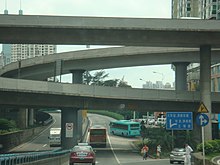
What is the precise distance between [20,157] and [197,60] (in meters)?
33.6

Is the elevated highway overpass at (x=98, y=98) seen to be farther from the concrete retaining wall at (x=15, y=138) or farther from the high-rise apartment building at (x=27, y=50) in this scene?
the high-rise apartment building at (x=27, y=50)

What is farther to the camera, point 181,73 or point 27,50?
point 27,50

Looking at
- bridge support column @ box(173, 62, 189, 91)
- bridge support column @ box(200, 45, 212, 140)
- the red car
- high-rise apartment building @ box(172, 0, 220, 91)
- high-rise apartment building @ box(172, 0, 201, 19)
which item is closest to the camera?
the red car

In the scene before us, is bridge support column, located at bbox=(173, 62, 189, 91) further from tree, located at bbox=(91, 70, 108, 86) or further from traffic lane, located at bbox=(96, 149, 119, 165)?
tree, located at bbox=(91, 70, 108, 86)

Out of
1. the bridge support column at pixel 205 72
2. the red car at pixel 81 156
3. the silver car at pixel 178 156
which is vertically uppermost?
the bridge support column at pixel 205 72

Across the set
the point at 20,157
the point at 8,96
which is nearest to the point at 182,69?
the point at 8,96

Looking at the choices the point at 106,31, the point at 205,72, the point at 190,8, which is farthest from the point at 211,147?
the point at 190,8

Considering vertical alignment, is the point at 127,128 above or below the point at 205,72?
below

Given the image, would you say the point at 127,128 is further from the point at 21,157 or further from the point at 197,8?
the point at 197,8

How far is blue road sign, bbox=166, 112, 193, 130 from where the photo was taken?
38019mm

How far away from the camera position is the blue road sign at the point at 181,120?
38.0 meters

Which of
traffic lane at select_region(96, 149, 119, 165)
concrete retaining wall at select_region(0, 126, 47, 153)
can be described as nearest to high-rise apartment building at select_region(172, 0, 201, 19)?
concrete retaining wall at select_region(0, 126, 47, 153)

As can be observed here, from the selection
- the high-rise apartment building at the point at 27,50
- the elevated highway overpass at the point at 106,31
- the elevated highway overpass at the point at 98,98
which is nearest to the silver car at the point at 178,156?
the elevated highway overpass at the point at 98,98

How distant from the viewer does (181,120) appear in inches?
1515
